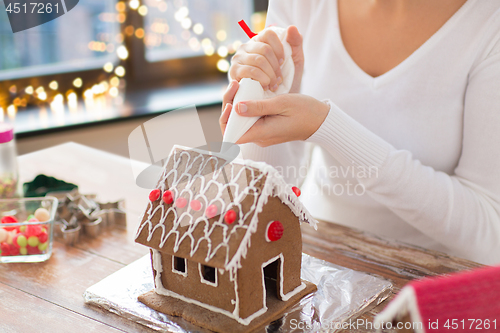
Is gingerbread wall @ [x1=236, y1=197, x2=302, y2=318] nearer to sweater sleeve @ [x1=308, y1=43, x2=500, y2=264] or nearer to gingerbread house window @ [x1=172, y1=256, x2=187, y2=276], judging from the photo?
gingerbread house window @ [x1=172, y1=256, x2=187, y2=276]

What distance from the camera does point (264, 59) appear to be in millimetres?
833

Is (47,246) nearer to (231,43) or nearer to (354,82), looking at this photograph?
(354,82)

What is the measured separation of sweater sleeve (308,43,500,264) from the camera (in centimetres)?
92

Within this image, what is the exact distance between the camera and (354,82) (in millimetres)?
1120

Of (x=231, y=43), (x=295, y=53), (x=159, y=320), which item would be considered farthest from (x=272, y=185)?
(x=231, y=43)

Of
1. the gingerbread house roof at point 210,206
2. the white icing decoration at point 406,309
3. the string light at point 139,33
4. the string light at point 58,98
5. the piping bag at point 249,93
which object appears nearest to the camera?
the white icing decoration at point 406,309

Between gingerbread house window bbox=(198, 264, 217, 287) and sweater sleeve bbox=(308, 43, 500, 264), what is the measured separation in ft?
1.07

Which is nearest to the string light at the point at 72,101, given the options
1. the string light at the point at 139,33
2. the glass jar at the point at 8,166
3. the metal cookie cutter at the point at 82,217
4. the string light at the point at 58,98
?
the string light at the point at 58,98

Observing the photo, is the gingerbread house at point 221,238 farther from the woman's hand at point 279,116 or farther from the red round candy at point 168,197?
the woman's hand at point 279,116

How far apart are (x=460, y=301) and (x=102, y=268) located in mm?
640

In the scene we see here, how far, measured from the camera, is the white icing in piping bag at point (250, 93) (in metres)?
0.77

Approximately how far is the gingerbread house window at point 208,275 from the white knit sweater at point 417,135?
33 cm

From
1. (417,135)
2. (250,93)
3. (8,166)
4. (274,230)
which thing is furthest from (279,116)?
(8,166)

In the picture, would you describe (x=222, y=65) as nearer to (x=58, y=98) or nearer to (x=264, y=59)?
(x=58, y=98)
